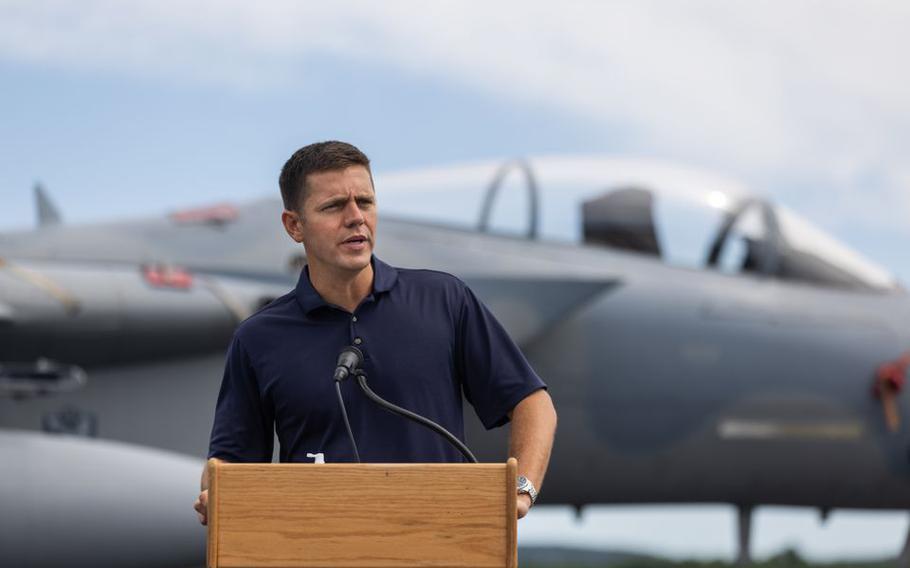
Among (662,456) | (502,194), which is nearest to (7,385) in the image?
(502,194)

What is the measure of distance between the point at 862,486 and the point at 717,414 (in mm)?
1067

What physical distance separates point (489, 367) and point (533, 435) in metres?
0.18

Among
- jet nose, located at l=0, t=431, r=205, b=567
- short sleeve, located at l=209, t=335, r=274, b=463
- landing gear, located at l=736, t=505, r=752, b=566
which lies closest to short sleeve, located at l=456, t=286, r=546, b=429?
short sleeve, located at l=209, t=335, r=274, b=463

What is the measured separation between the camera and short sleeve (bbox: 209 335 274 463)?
2531mm

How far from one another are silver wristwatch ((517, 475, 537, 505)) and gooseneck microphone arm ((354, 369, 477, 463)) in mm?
110

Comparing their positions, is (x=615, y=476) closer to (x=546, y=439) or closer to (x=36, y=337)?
(x=36, y=337)

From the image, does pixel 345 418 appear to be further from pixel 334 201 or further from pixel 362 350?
pixel 334 201

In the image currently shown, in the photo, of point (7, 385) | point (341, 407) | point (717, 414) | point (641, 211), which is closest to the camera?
point (341, 407)

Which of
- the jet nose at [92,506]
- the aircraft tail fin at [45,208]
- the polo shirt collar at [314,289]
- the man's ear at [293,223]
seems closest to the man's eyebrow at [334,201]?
the man's ear at [293,223]

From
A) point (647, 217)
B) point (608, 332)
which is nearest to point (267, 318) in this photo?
point (608, 332)

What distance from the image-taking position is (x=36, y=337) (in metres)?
6.63

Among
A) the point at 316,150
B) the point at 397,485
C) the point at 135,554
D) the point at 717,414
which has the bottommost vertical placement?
the point at 135,554

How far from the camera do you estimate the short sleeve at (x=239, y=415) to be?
2.53 m

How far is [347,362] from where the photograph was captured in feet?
7.59
